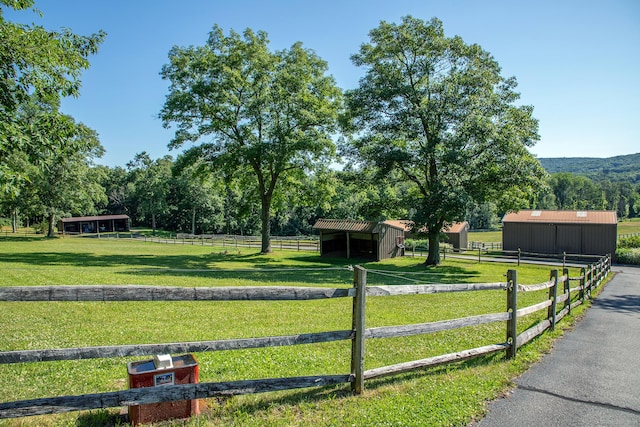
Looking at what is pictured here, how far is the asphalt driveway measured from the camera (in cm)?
444

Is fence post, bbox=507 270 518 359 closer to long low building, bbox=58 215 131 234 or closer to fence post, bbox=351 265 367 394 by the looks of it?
fence post, bbox=351 265 367 394

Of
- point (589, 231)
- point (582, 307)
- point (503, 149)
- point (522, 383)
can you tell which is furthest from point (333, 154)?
point (522, 383)

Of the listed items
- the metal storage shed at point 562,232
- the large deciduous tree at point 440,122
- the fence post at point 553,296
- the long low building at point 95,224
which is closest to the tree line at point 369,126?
the large deciduous tree at point 440,122

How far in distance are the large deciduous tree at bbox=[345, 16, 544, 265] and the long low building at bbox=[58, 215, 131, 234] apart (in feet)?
197

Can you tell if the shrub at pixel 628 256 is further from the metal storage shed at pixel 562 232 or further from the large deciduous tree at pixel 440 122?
the large deciduous tree at pixel 440 122

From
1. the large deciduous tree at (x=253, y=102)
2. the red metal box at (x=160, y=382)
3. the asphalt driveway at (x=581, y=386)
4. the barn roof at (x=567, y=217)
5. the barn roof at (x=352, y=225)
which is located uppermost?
the large deciduous tree at (x=253, y=102)

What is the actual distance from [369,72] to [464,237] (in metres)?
27.4

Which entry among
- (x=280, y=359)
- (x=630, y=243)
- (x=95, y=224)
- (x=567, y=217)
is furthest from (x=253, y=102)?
(x=95, y=224)

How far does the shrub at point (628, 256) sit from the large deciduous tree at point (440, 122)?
12031mm

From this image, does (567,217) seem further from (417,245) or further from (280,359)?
(280,359)

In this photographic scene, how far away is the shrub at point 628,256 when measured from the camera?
30.2 m

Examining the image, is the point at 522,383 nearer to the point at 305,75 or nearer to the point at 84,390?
the point at 84,390

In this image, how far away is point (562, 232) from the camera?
3469cm

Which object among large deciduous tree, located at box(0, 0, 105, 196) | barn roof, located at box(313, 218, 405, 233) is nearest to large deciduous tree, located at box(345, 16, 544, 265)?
barn roof, located at box(313, 218, 405, 233)
